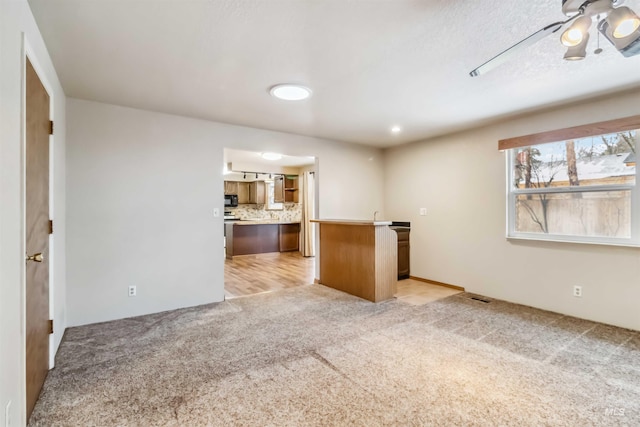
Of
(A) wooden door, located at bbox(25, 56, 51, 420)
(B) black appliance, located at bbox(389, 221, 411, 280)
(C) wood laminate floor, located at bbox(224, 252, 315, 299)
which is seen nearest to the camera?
(A) wooden door, located at bbox(25, 56, 51, 420)

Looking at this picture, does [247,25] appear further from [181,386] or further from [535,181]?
[535,181]

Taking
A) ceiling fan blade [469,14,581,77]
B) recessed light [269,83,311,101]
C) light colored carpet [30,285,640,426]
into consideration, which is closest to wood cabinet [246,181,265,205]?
light colored carpet [30,285,640,426]

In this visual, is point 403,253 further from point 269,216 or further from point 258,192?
point 258,192

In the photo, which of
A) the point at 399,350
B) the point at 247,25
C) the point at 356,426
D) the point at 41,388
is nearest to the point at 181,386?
the point at 41,388

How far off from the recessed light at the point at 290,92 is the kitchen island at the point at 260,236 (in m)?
4.82

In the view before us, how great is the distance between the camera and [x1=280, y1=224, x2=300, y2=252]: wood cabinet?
8094mm

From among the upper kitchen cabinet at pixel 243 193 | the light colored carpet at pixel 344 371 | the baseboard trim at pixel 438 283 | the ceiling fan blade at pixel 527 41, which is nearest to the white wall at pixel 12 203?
the light colored carpet at pixel 344 371

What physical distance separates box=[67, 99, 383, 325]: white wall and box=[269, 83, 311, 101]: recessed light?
1.34 meters

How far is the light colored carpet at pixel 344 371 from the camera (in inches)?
68.6

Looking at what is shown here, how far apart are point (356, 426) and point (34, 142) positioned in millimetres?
2542

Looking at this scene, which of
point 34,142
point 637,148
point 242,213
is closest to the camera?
point 34,142

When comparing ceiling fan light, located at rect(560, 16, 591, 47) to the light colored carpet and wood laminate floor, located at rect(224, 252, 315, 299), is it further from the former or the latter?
wood laminate floor, located at rect(224, 252, 315, 299)

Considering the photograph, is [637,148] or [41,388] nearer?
[41,388]

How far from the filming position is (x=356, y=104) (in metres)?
3.29
